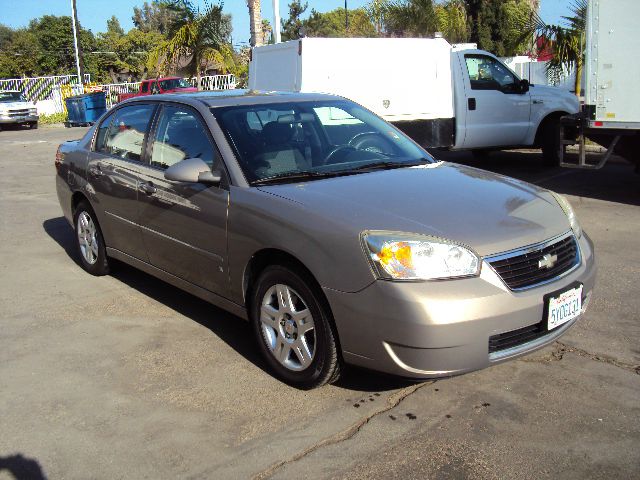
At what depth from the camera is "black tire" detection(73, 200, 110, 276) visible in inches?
238

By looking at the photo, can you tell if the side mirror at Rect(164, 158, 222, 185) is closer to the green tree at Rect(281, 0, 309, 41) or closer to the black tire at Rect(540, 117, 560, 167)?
the black tire at Rect(540, 117, 560, 167)

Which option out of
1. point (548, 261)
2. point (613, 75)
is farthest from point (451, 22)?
point (548, 261)

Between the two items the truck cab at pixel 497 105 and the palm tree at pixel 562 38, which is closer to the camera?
the truck cab at pixel 497 105

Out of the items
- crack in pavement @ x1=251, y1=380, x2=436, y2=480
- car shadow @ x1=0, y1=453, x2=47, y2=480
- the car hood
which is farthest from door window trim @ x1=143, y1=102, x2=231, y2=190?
car shadow @ x1=0, y1=453, x2=47, y2=480

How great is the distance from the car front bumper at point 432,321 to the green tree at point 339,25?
1180 cm

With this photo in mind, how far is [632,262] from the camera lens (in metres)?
6.14

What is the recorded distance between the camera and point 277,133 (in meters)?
4.60

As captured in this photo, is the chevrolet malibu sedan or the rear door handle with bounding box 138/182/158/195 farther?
the rear door handle with bounding box 138/182/158/195

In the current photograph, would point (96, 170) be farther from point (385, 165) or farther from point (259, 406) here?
point (259, 406)

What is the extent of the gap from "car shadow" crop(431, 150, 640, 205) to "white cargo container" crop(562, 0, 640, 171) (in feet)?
1.77

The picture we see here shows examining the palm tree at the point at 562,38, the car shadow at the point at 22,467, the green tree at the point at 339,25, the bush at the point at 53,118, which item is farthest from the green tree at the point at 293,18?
the car shadow at the point at 22,467

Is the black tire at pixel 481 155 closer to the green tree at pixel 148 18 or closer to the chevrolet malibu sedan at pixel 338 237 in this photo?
the chevrolet malibu sedan at pixel 338 237

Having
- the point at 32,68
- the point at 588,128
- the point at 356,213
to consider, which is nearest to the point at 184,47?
the point at 588,128

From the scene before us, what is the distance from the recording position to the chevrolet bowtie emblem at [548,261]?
3.59 meters
